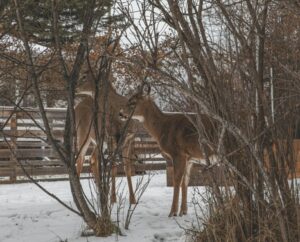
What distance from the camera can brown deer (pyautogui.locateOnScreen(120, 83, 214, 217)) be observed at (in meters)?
7.25

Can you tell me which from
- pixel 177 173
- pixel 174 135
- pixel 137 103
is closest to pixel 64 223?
pixel 177 173

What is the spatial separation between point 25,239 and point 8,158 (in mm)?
9008

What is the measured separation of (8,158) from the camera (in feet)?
46.6

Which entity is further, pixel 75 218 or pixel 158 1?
pixel 75 218

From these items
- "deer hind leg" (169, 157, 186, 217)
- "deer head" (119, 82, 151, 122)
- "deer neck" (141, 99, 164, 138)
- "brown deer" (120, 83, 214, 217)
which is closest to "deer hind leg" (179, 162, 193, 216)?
"brown deer" (120, 83, 214, 217)

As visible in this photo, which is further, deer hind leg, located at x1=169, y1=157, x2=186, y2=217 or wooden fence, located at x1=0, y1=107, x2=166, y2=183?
wooden fence, located at x1=0, y1=107, x2=166, y2=183

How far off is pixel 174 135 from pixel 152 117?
2.11ft

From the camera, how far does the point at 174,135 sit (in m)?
7.55

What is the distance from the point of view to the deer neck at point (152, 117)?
7926 mm

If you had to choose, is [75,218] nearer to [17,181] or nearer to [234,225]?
[234,225]

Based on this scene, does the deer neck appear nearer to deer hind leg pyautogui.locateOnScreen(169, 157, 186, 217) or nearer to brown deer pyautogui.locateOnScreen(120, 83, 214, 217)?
brown deer pyautogui.locateOnScreen(120, 83, 214, 217)

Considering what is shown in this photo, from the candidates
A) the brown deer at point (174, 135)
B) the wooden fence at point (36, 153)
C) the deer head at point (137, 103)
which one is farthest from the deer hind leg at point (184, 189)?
the wooden fence at point (36, 153)

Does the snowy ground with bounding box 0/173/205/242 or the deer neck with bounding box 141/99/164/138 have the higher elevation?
the deer neck with bounding box 141/99/164/138

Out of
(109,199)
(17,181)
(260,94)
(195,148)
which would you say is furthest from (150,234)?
(17,181)
